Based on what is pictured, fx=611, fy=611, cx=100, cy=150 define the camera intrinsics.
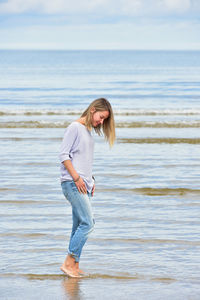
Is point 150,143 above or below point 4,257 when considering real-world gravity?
below

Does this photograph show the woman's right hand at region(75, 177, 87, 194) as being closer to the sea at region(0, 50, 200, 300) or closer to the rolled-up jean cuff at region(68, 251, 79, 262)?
the rolled-up jean cuff at region(68, 251, 79, 262)

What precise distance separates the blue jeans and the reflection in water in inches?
11.2

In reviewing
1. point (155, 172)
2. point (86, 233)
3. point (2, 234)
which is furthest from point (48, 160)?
point (86, 233)

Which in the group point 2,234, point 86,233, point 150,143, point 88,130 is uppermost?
point 88,130

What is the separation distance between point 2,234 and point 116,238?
136 centimetres

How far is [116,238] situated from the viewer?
23.4 feet

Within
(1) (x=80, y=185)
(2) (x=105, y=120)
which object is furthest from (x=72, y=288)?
(2) (x=105, y=120)

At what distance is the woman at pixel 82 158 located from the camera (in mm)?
5371

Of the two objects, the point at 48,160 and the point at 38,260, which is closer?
the point at 38,260

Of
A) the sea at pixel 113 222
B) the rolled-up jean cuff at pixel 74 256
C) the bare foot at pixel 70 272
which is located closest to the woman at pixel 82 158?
the rolled-up jean cuff at pixel 74 256

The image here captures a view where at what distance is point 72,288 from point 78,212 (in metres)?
0.68

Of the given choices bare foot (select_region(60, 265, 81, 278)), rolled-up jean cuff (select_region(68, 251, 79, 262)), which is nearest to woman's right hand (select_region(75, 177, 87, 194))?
rolled-up jean cuff (select_region(68, 251, 79, 262))

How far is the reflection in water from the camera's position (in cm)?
525

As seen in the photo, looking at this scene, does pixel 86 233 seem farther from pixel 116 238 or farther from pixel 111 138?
pixel 116 238
